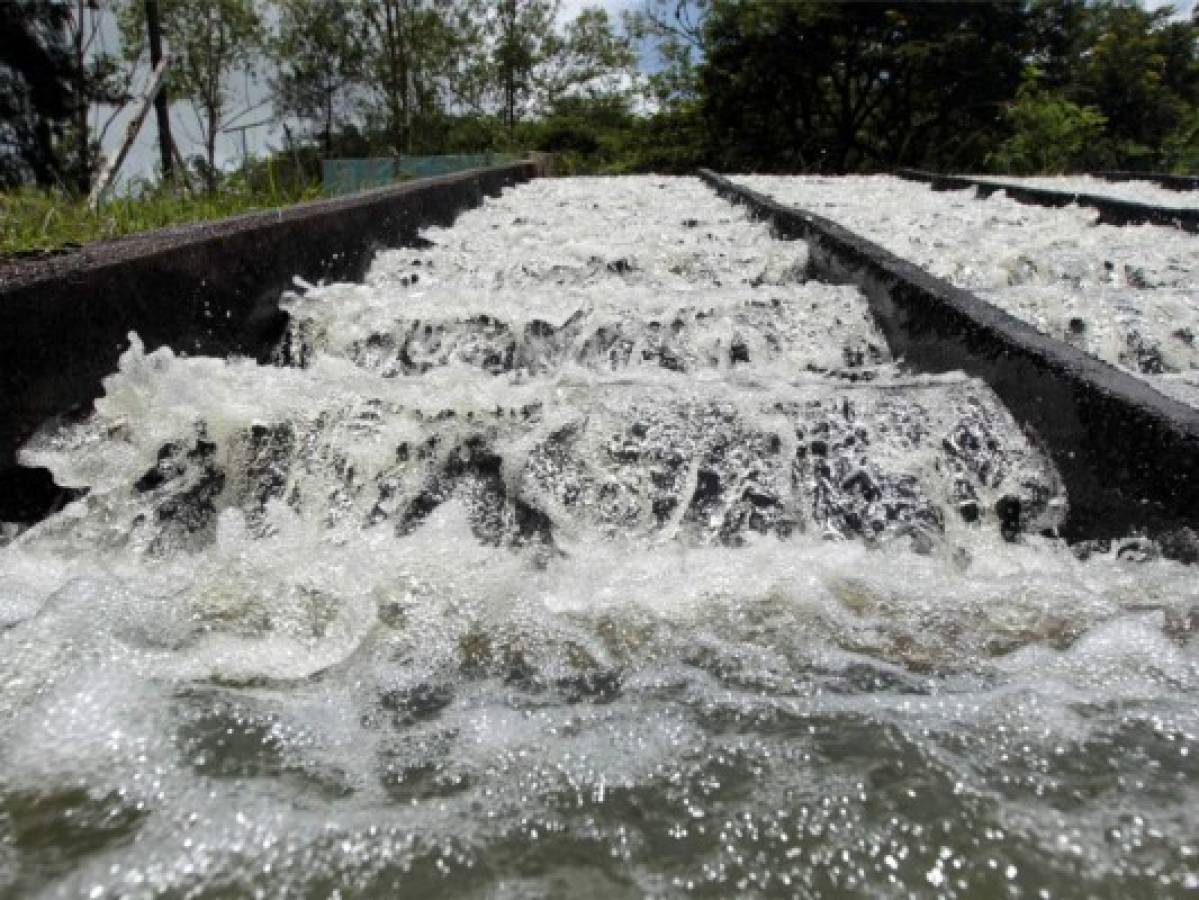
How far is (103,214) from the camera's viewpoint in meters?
3.96

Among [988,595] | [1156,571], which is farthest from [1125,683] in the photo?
[1156,571]

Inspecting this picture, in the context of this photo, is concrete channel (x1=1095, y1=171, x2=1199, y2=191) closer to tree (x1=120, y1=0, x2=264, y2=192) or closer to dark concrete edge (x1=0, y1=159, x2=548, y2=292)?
dark concrete edge (x1=0, y1=159, x2=548, y2=292)

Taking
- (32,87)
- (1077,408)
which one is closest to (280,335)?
(1077,408)

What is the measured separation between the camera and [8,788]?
1.00 metres

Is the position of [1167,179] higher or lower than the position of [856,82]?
lower

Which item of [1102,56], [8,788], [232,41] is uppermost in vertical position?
[232,41]

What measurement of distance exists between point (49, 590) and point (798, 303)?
217 centimetres

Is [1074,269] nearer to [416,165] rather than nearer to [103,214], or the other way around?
[103,214]

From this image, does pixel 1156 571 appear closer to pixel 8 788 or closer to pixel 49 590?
pixel 8 788

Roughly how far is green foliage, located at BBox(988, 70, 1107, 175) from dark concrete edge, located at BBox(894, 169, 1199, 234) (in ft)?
16.3

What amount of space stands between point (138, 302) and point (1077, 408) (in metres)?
2.23

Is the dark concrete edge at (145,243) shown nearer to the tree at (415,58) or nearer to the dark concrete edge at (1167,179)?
the dark concrete edge at (1167,179)

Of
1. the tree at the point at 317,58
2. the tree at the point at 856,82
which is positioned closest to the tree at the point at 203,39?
the tree at the point at 317,58

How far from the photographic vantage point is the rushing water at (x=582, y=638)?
91 cm
